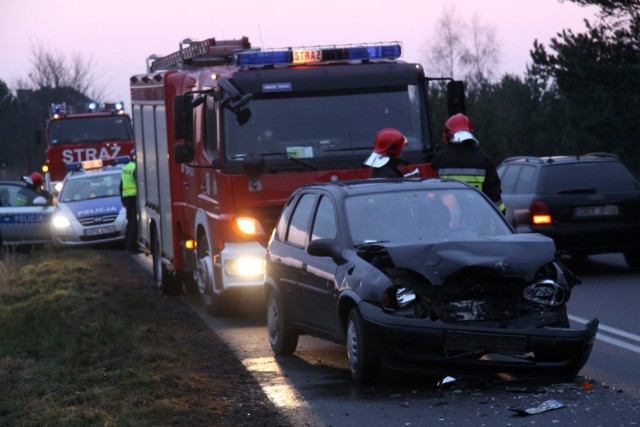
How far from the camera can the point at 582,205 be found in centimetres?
1645

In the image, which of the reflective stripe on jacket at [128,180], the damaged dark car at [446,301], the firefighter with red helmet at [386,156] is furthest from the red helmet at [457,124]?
the reflective stripe on jacket at [128,180]

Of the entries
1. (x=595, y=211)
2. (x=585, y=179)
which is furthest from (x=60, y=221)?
(x=595, y=211)

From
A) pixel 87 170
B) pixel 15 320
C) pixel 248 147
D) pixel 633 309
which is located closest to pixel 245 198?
pixel 248 147

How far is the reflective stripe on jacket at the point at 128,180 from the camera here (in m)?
23.1

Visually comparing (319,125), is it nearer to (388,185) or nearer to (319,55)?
(319,55)

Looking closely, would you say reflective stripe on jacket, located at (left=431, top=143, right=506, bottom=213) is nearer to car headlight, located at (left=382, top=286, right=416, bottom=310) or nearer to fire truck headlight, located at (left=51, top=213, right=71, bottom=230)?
car headlight, located at (left=382, top=286, right=416, bottom=310)

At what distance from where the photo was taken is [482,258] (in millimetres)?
8266

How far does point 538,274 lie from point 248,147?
15.8ft

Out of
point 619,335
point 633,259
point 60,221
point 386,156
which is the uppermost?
point 386,156

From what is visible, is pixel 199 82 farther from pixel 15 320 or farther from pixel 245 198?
pixel 15 320

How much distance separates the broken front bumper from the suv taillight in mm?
8137

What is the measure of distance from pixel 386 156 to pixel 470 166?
0.82 meters

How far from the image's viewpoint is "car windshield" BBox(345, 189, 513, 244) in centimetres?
927

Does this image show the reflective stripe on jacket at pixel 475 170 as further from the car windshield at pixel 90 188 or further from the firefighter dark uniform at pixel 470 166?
the car windshield at pixel 90 188
